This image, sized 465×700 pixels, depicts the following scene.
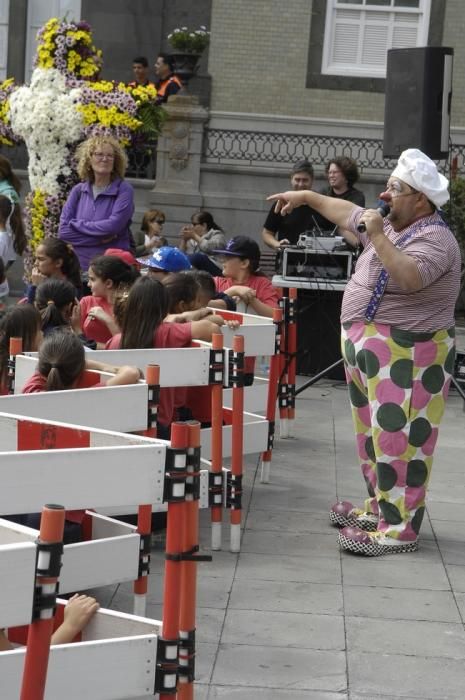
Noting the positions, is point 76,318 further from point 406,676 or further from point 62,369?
point 406,676

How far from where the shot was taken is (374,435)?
21.6ft

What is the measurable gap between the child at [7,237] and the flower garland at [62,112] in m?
1.41

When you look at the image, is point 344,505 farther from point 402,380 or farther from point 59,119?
point 59,119

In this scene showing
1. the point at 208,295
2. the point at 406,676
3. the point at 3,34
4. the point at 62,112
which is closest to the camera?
the point at 406,676

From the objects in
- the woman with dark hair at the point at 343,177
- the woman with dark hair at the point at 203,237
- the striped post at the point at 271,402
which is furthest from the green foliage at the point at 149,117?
the striped post at the point at 271,402

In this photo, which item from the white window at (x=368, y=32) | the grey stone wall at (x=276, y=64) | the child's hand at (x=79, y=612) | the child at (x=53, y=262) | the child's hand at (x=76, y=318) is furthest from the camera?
the white window at (x=368, y=32)

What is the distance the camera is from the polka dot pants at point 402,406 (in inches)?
256

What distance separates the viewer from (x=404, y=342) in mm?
6508

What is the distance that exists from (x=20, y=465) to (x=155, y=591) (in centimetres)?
220

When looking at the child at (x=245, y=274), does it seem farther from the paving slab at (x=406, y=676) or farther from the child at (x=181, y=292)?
the paving slab at (x=406, y=676)

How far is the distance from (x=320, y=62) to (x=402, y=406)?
47.4 ft

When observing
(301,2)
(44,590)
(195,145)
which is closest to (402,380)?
(44,590)

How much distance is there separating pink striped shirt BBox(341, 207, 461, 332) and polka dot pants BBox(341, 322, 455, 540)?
0.06 metres

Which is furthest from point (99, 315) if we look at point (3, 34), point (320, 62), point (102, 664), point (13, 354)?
point (3, 34)
